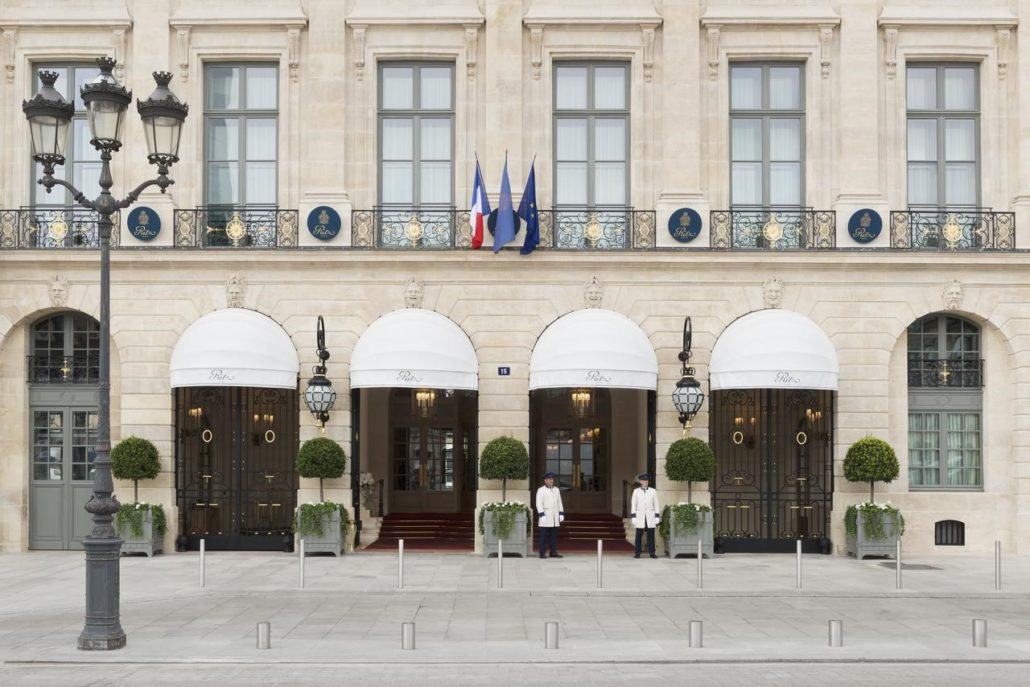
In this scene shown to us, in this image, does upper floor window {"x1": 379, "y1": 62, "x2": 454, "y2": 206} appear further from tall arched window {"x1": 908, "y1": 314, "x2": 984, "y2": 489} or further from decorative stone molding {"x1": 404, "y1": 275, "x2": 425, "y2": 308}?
tall arched window {"x1": 908, "y1": 314, "x2": 984, "y2": 489}

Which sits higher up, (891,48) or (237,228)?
(891,48)

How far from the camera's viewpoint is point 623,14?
26109mm

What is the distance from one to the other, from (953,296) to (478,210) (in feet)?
33.6

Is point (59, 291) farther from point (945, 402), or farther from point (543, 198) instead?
point (945, 402)

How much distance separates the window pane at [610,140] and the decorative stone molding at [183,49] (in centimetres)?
897

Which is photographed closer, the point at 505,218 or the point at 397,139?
the point at 505,218

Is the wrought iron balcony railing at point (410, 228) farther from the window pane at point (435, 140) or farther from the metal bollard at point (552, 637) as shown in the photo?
the metal bollard at point (552, 637)

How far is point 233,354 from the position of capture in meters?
24.6

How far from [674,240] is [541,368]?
13.1 feet

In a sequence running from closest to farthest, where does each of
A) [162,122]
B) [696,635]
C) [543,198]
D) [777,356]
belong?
[696,635], [162,122], [777,356], [543,198]

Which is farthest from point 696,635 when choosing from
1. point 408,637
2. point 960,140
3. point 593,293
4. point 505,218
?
point 960,140

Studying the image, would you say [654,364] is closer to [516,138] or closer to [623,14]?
[516,138]

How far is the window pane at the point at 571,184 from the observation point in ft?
87.6

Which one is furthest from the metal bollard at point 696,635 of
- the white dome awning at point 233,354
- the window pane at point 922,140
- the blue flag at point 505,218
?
the window pane at point 922,140
